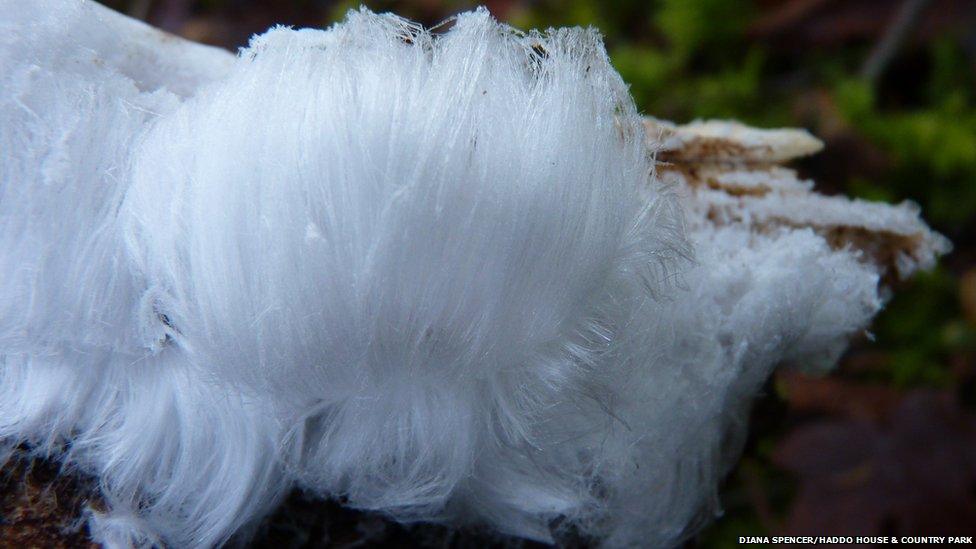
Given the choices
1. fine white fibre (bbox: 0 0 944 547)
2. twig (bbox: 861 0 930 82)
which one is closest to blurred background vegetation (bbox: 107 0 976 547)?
twig (bbox: 861 0 930 82)

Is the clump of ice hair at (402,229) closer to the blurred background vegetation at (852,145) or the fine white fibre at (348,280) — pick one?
the fine white fibre at (348,280)

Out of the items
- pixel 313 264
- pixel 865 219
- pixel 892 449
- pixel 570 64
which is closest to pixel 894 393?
pixel 892 449

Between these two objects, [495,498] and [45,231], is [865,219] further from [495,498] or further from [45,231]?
[45,231]

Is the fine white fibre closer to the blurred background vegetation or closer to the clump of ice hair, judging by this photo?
the clump of ice hair

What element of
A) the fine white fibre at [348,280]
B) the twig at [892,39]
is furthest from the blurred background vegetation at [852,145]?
the fine white fibre at [348,280]

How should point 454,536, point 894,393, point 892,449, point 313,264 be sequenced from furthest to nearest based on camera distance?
1. point 894,393
2. point 892,449
3. point 454,536
4. point 313,264

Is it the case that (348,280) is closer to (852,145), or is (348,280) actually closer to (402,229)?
(402,229)
